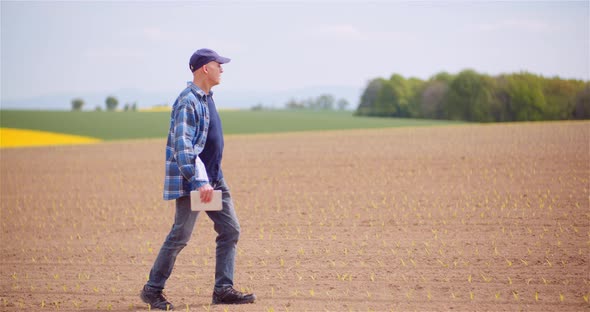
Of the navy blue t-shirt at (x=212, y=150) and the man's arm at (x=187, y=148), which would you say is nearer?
the man's arm at (x=187, y=148)

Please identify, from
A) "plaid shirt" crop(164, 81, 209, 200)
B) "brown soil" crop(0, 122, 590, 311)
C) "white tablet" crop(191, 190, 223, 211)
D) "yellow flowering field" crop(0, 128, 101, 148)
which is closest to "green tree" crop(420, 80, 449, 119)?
"yellow flowering field" crop(0, 128, 101, 148)

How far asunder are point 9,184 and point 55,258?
9.90m

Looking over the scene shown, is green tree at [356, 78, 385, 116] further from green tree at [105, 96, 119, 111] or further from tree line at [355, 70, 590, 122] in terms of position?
green tree at [105, 96, 119, 111]

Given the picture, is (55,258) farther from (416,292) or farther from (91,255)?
(416,292)

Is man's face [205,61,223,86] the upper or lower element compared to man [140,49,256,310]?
upper

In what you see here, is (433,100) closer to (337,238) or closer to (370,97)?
(370,97)

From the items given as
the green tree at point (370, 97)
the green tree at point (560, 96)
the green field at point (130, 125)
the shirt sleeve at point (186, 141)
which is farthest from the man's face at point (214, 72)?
the green tree at point (370, 97)

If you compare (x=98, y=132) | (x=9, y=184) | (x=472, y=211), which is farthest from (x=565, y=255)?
(x=98, y=132)

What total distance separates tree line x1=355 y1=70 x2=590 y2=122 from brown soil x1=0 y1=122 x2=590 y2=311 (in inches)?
1265

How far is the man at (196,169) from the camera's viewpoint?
536cm

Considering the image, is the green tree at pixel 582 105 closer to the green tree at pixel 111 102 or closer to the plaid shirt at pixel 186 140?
the plaid shirt at pixel 186 140

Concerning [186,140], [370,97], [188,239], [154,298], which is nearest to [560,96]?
[370,97]

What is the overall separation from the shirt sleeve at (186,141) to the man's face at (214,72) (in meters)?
0.34

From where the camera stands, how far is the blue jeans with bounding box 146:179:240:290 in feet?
18.4
